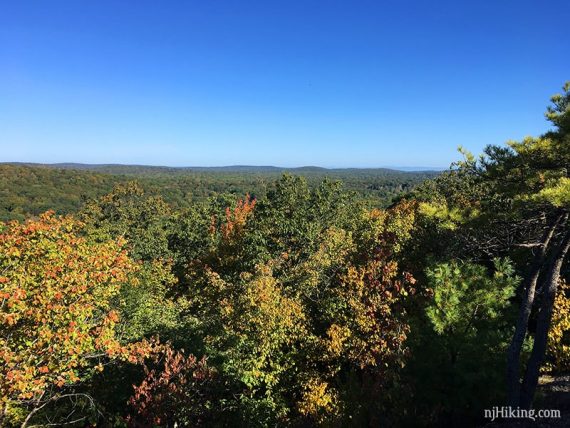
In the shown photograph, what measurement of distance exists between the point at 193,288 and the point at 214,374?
18573 millimetres

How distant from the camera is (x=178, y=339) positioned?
16.6m

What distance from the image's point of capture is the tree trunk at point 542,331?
11.8m

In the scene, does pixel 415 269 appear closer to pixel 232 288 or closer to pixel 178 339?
pixel 232 288

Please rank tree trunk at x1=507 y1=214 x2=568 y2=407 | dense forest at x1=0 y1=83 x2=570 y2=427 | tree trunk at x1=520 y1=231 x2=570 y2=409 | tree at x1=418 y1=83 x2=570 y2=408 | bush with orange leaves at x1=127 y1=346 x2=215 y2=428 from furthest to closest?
tree trunk at x1=507 y1=214 x2=568 y2=407
tree trunk at x1=520 y1=231 x2=570 y2=409
bush with orange leaves at x1=127 y1=346 x2=215 y2=428
tree at x1=418 y1=83 x2=570 y2=408
dense forest at x1=0 y1=83 x2=570 y2=427

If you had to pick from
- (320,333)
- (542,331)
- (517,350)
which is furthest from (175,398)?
(542,331)

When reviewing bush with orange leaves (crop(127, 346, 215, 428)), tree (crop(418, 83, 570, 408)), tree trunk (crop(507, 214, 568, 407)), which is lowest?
bush with orange leaves (crop(127, 346, 215, 428))

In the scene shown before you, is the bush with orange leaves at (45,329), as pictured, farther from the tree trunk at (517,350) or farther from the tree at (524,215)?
the tree trunk at (517,350)

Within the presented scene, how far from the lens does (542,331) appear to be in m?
12.0

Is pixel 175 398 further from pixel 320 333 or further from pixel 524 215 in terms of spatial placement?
pixel 524 215

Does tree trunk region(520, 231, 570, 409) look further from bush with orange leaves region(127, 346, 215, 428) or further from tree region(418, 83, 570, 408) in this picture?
bush with orange leaves region(127, 346, 215, 428)

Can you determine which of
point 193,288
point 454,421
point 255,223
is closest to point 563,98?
point 454,421

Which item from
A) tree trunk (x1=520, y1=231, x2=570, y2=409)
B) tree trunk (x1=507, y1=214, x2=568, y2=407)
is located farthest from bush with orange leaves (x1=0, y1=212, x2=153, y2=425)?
tree trunk (x1=520, y1=231, x2=570, y2=409)

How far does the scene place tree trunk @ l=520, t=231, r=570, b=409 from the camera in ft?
38.5

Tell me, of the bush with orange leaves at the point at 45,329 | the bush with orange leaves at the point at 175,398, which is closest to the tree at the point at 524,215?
the bush with orange leaves at the point at 175,398
